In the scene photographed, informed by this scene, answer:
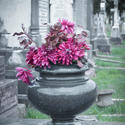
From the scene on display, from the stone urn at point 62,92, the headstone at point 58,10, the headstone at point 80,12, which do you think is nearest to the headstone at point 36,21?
the headstone at point 58,10

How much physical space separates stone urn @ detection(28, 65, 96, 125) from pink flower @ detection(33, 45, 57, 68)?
0.28 feet

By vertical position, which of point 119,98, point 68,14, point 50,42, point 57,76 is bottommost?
point 119,98

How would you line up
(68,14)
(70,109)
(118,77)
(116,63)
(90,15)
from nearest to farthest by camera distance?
(70,109)
(68,14)
(118,77)
(116,63)
(90,15)

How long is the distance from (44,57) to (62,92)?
17.0 inches

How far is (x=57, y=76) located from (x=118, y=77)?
6124 mm

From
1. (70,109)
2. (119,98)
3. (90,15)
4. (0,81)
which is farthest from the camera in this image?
(90,15)

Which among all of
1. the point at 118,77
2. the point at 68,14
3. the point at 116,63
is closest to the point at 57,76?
the point at 68,14

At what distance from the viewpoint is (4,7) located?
6137mm

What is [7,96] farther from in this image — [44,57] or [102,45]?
[102,45]

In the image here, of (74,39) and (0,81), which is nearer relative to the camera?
(74,39)

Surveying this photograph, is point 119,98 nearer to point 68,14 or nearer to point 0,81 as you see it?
point 68,14

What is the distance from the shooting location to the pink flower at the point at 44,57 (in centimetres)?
284

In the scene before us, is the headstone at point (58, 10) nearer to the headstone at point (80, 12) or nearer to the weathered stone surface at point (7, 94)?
the weathered stone surface at point (7, 94)

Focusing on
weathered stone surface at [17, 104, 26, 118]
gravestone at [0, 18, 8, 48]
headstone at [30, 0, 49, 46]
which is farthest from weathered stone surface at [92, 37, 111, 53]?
weathered stone surface at [17, 104, 26, 118]
